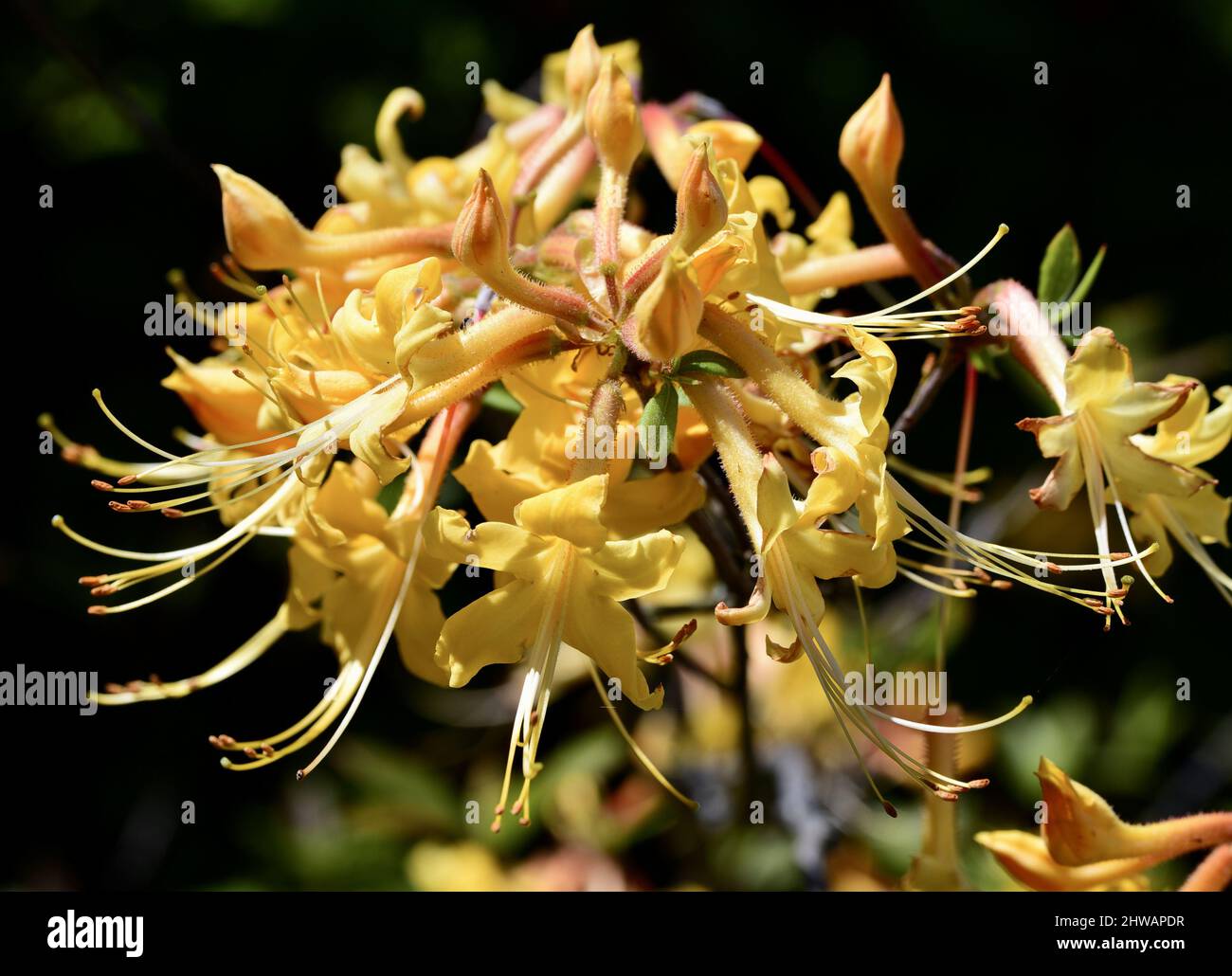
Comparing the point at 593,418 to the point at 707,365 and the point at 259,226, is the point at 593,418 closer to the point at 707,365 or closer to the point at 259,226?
the point at 707,365

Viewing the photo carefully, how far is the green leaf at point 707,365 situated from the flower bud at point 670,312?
0.06 metres

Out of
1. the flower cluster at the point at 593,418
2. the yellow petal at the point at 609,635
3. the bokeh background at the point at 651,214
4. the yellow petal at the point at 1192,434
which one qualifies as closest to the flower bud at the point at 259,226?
the flower cluster at the point at 593,418

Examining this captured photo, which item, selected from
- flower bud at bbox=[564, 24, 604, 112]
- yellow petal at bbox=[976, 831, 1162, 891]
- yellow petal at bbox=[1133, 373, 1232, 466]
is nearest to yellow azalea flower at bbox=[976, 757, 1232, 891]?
yellow petal at bbox=[976, 831, 1162, 891]

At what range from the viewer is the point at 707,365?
0.98 metres

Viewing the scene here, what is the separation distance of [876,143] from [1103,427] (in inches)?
14.2

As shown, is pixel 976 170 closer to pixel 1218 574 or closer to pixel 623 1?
pixel 623 1

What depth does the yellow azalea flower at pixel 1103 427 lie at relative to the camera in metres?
0.99

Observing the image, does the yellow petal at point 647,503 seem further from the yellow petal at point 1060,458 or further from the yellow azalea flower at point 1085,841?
the yellow azalea flower at point 1085,841

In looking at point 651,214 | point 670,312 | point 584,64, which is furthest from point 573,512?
point 651,214

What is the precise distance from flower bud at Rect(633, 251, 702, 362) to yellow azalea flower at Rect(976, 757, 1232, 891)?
54cm

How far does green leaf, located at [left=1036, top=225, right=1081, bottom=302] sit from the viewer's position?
122 centimetres

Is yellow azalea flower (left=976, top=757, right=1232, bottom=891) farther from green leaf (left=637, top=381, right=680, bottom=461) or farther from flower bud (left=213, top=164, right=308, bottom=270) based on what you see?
flower bud (left=213, top=164, right=308, bottom=270)

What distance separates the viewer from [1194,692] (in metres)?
2.22

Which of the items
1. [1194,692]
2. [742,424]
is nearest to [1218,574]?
[742,424]
